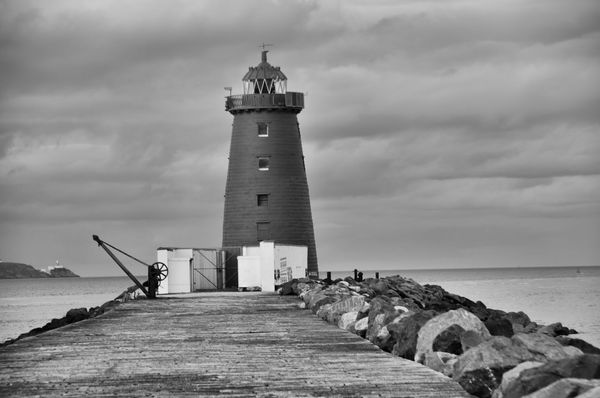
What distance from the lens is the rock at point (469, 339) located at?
1045 centimetres

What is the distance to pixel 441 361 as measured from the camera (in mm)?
10484

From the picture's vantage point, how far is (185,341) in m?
14.0

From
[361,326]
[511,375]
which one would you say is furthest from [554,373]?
[361,326]

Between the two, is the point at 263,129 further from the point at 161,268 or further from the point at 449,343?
the point at 449,343

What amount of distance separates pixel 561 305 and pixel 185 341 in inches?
1710

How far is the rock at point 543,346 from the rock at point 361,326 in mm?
4948

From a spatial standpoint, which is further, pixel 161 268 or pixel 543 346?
pixel 161 268

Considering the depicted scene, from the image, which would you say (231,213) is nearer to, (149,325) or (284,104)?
(284,104)

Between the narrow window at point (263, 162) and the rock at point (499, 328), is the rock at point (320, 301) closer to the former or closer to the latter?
the rock at point (499, 328)

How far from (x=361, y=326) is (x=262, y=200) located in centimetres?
2449

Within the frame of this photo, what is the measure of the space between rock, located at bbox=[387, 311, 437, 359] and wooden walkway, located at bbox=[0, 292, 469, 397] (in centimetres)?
23

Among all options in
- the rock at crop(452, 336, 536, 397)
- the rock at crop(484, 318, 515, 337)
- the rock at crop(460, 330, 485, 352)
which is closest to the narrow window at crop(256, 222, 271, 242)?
the rock at crop(484, 318, 515, 337)

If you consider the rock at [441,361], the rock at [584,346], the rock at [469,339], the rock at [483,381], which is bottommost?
the rock at [483,381]

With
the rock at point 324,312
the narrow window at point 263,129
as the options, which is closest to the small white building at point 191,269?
the narrow window at point 263,129
